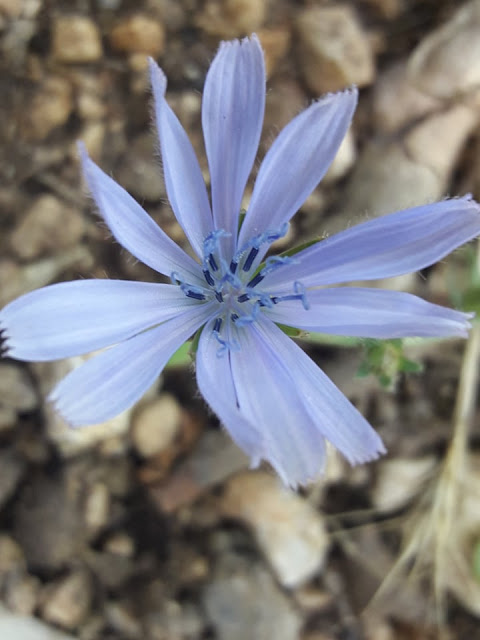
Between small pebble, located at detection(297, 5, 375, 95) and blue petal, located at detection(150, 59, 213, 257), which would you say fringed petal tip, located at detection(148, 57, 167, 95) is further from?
small pebble, located at detection(297, 5, 375, 95)

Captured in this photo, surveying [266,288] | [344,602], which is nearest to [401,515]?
[344,602]

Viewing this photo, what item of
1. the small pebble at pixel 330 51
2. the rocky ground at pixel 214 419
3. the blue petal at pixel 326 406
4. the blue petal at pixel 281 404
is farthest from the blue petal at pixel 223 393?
the small pebble at pixel 330 51

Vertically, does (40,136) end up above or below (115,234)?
above

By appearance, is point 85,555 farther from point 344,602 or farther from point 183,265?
point 183,265

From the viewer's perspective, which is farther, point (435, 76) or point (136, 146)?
point (435, 76)

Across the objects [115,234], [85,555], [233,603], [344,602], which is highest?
[115,234]

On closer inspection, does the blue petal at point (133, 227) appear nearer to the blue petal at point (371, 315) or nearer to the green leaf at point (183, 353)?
the green leaf at point (183, 353)

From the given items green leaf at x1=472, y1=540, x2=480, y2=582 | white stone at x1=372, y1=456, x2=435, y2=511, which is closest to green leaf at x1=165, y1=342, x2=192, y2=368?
white stone at x1=372, y1=456, x2=435, y2=511

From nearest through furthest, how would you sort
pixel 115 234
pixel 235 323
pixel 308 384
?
pixel 115 234 → pixel 308 384 → pixel 235 323
